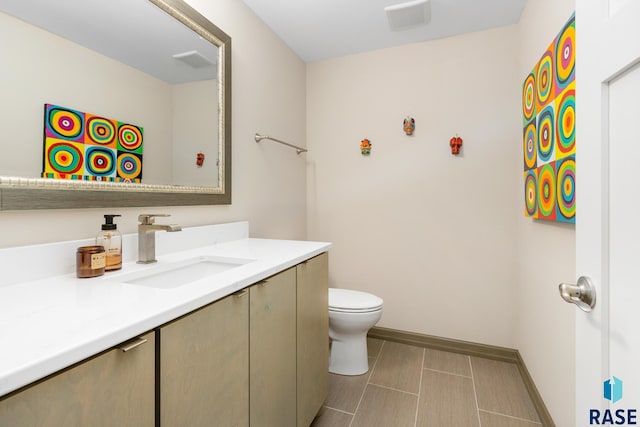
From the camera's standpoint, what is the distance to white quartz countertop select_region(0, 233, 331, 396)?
46 centimetres

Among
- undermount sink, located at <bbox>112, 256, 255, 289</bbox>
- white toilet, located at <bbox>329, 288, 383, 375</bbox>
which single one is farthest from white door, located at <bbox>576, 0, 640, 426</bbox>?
white toilet, located at <bbox>329, 288, 383, 375</bbox>

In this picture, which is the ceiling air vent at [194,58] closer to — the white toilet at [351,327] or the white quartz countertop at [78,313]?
the white quartz countertop at [78,313]

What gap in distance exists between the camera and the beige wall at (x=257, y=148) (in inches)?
48.4

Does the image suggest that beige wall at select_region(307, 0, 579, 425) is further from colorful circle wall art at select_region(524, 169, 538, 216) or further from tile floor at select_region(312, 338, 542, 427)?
tile floor at select_region(312, 338, 542, 427)

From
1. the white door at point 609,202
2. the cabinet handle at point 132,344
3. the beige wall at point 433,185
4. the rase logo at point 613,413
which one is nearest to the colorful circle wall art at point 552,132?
the beige wall at point 433,185

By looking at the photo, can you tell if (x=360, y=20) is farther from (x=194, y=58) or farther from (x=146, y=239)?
(x=146, y=239)

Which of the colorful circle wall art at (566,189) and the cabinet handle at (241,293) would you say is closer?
the cabinet handle at (241,293)

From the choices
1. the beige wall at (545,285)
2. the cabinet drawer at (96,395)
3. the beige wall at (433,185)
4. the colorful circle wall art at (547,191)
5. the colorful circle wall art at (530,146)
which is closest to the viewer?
the cabinet drawer at (96,395)

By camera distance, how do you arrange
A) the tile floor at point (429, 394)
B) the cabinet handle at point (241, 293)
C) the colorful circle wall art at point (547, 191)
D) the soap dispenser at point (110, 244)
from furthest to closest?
the tile floor at point (429, 394) → the colorful circle wall art at point (547, 191) → the soap dispenser at point (110, 244) → the cabinet handle at point (241, 293)

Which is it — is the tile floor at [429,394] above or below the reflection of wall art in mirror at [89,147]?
below

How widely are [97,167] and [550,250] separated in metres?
1.96

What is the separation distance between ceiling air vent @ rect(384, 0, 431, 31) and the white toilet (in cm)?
182

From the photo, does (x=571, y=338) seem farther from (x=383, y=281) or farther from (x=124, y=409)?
(x=124, y=409)

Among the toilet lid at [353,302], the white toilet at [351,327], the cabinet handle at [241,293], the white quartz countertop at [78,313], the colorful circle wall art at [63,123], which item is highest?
the colorful circle wall art at [63,123]
